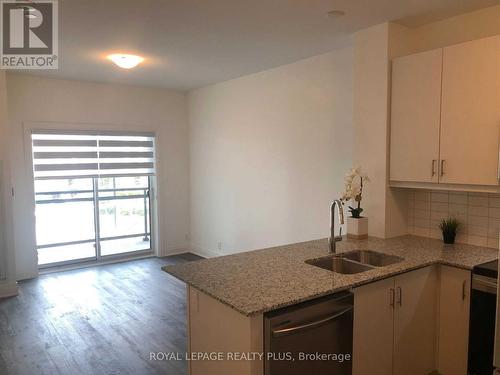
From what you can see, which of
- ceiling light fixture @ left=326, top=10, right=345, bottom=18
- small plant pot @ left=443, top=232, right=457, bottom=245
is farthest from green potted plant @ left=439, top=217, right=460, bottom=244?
ceiling light fixture @ left=326, top=10, right=345, bottom=18

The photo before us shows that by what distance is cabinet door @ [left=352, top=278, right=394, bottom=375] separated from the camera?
2211mm

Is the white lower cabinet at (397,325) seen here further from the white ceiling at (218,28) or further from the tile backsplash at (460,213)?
the white ceiling at (218,28)

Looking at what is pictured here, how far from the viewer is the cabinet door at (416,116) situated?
279 cm

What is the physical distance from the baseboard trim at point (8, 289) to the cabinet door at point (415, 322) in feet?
13.9

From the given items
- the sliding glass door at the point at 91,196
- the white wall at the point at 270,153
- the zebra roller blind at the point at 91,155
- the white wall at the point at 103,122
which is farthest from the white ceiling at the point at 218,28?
the sliding glass door at the point at 91,196

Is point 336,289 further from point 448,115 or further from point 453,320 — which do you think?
point 448,115

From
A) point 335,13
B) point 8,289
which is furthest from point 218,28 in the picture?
point 8,289

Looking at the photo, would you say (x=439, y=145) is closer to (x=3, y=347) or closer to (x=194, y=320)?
(x=194, y=320)

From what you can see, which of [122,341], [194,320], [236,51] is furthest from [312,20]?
[122,341]

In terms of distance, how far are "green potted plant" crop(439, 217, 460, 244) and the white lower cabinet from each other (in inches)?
19.4

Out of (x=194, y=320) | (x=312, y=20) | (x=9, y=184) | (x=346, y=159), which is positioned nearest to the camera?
(x=194, y=320)

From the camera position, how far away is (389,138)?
311 cm

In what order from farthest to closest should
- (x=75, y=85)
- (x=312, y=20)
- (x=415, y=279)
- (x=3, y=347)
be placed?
1. (x=75, y=85)
2. (x=3, y=347)
3. (x=312, y=20)
4. (x=415, y=279)

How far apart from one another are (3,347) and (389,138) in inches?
144
